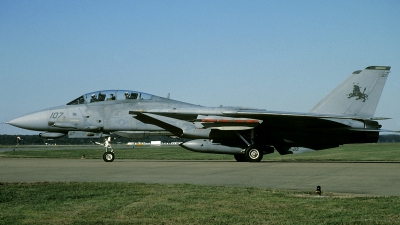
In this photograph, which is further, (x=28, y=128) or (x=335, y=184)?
(x=28, y=128)

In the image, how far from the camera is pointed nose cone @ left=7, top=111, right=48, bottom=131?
20.9 meters

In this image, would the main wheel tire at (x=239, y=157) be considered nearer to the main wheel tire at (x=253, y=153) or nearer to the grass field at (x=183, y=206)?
the main wheel tire at (x=253, y=153)

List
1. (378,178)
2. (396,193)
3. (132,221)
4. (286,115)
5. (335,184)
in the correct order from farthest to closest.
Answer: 1. (286,115)
2. (378,178)
3. (335,184)
4. (396,193)
5. (132,221)

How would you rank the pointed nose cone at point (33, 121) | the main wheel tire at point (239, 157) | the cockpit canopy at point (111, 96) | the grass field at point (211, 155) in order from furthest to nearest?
the grass field at point (211, 155) → the main wheel tire at point (239, 157) → the cockpit canopy at point (111, 96) → the pointed nose cone at point (33, 121)

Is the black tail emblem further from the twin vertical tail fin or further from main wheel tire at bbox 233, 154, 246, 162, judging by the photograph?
main wheel tire at bbox 233, 154, 246, 162

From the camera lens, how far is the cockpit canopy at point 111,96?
69.5 feet

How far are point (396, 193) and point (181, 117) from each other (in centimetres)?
1268

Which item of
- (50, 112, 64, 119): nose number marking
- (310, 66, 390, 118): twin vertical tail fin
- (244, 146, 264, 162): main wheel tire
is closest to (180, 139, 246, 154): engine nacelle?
(244, 146, 264, 162): main wheel tire

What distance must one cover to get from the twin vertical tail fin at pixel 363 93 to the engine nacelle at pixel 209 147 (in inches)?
187

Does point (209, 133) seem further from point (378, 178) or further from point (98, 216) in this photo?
point (98, 216)

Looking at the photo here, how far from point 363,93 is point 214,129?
268 inches

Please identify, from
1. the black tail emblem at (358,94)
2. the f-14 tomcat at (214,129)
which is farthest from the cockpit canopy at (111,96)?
the black tail emblem at (358,94)

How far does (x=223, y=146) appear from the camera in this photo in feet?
66.7

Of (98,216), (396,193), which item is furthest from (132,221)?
(396,193)
